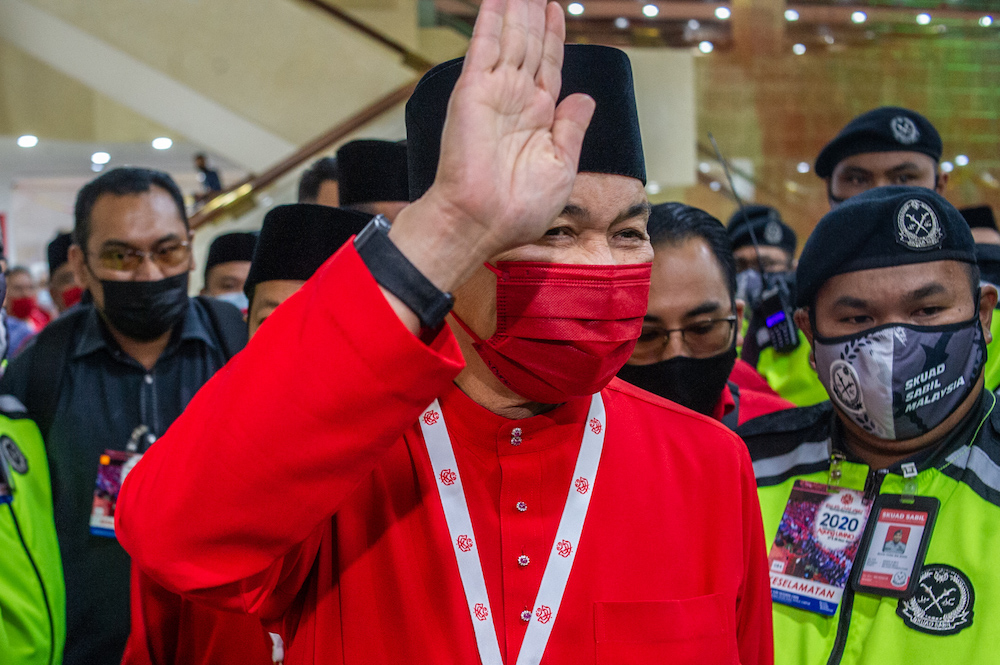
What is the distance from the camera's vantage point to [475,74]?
0.89 meters

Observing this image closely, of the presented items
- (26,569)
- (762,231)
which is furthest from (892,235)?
(762,231)

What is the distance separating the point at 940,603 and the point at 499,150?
4.24 ft

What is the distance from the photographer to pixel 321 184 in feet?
11.2

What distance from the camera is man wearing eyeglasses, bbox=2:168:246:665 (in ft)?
7.68

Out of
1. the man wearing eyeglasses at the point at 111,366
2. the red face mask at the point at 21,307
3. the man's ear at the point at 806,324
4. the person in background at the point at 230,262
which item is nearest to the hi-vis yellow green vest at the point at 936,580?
the man's ear at the point at 806,324

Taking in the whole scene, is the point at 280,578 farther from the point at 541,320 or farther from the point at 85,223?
the point at 85,223

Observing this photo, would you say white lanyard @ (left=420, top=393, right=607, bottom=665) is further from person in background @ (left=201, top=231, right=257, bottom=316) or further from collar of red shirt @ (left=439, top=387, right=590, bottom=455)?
person in background @ (left=201, top=231, right=257, bottom=316)

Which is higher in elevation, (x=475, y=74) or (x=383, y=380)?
(x=475, y=74)

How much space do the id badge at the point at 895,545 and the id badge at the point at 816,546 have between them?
0.03 m

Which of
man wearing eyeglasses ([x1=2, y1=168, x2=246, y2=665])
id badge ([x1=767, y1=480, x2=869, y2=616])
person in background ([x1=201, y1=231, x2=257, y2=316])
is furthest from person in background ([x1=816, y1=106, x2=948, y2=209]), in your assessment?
person in background ([x1=201, y1=231, x2=257, y2=316])

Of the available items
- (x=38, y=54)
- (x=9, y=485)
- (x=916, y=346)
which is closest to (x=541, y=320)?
(x=916, y=346)

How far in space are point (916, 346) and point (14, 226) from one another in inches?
585

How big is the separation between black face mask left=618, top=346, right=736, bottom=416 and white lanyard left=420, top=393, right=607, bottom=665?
0.80 meters

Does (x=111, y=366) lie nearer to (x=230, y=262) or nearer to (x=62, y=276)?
(x=230, y=262)
